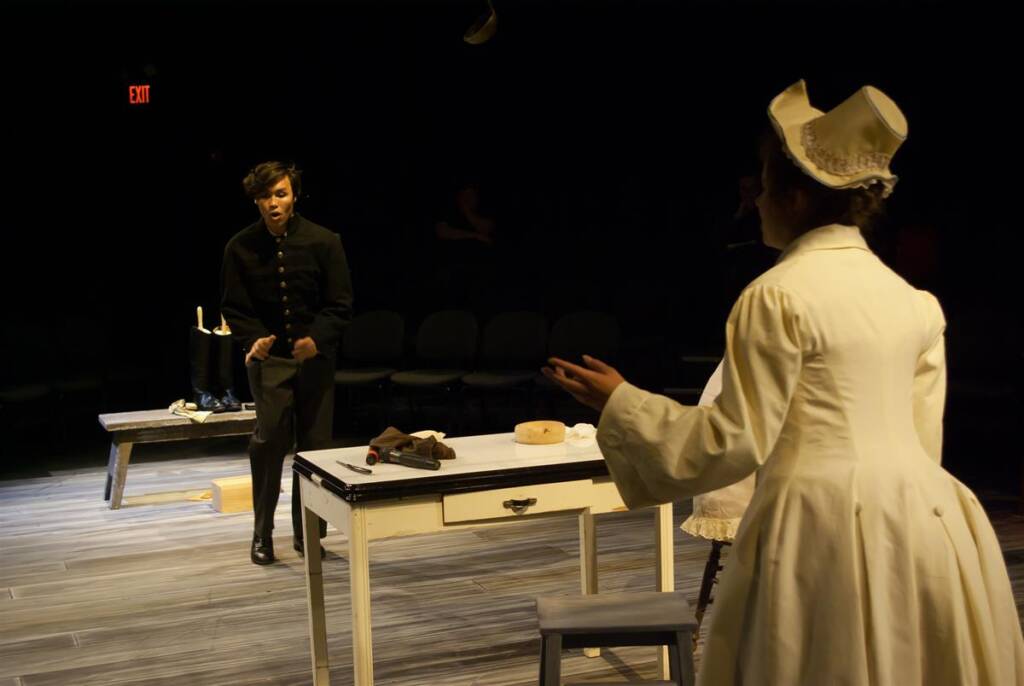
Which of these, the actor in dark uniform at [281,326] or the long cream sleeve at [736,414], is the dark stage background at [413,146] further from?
the long cream sleeve at [736,414]

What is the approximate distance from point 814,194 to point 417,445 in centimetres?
174

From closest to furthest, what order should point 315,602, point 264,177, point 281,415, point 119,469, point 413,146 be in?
1. point 315,602
2. point 264,177
3. point 281,415
4. point 119,469
5. point 413,146

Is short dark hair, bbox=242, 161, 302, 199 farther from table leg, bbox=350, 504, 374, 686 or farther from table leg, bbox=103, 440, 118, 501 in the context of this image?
table leg, bbox=350, 504, 374, 686

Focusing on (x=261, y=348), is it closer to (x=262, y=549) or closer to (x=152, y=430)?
(x=262, y=549)

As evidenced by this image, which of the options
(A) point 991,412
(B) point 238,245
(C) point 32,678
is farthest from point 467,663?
(A) point 991,412

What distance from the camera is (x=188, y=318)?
927 centimetres

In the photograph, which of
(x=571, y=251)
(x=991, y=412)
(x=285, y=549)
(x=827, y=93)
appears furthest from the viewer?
(x=571, y=251)

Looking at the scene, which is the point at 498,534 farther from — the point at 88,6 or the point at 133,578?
the point at 88,6

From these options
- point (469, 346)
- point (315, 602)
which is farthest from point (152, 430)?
point (315, 602)

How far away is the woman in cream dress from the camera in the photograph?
159 centimetres

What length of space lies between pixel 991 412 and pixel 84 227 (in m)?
7.17

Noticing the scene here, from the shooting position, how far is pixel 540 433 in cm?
341

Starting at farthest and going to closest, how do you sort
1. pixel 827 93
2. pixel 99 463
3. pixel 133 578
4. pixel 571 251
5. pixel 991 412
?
pixel 571 251
pixel 827 93
pixel 99 463
pixel 991 412
pixel 133 578

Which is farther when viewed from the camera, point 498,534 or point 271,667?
point 498,534
